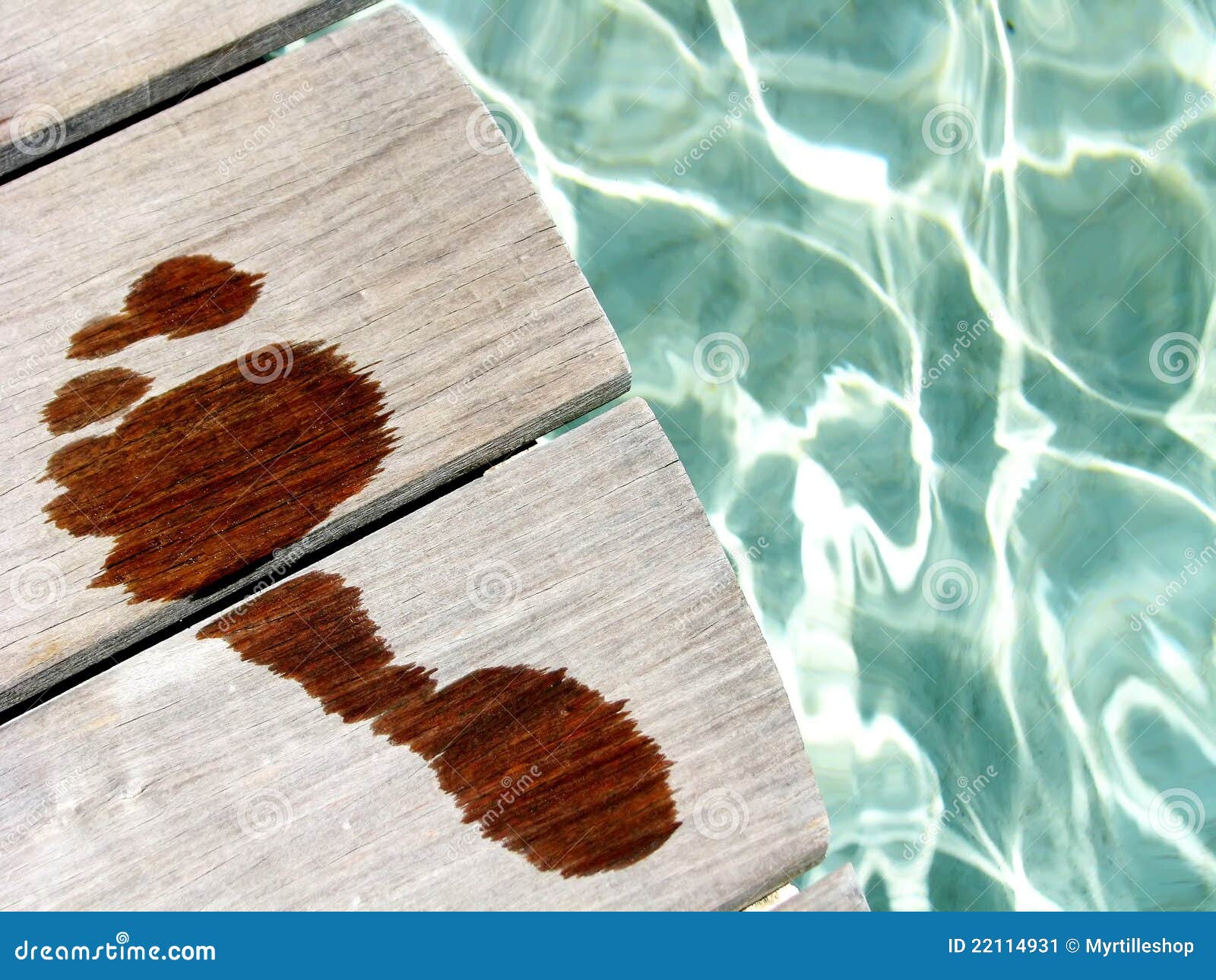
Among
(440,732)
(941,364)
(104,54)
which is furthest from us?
(941,364)

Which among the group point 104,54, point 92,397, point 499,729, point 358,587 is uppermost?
point 104,54

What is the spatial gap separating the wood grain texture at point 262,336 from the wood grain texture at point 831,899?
86 centimetres

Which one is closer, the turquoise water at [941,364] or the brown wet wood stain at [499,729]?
the brown wet wood stain at [499,729]

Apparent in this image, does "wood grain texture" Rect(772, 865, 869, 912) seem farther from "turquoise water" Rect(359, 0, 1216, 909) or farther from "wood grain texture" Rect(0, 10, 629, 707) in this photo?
"wood grain texture" Rect(0, 10, 629, 707)

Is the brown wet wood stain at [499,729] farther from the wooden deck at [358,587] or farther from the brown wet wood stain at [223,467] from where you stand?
the brown wet wood stain at [223,467]

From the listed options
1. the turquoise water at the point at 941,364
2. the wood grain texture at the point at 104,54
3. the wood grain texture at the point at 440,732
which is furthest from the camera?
the turquoise water at the point at 941,364

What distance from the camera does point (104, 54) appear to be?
5.82ft

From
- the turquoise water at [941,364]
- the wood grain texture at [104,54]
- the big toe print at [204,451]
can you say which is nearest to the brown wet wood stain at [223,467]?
the big toe print at [204,451]

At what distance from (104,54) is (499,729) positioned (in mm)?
1347

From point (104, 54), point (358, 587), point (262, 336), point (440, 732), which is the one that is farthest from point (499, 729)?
point (104, 54)

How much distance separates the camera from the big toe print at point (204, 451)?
64.3 inches

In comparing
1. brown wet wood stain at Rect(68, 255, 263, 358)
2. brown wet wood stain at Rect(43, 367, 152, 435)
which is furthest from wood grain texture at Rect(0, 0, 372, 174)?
brown wet wood stain at Rect(43, 367, 152, 435)

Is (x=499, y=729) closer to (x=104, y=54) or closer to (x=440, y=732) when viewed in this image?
(x=440, y=732)
